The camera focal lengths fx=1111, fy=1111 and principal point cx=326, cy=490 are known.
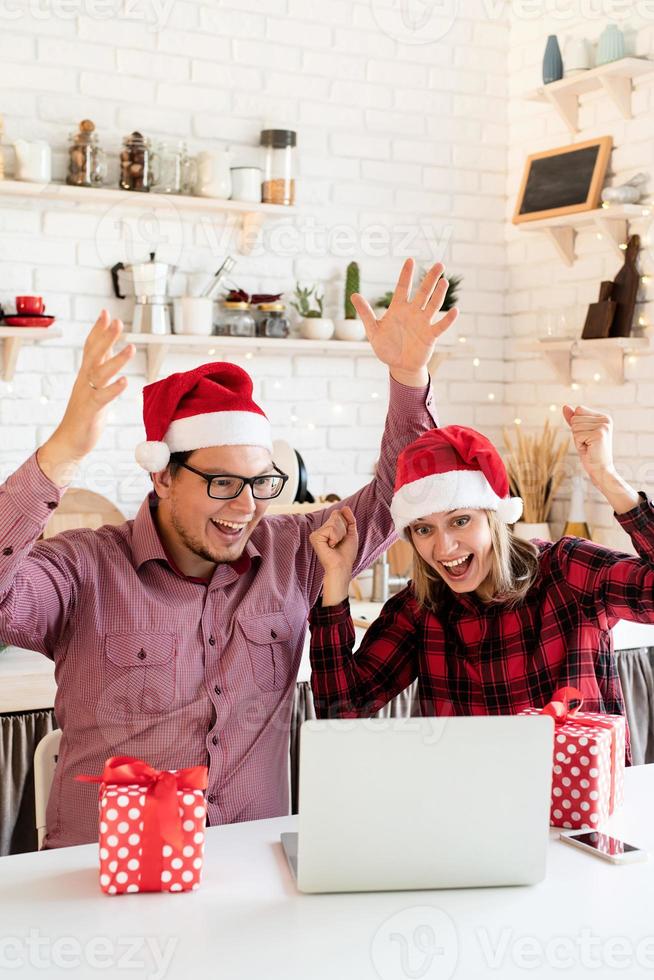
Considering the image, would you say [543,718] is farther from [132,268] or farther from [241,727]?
[132,268]

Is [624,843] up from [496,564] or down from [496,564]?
down

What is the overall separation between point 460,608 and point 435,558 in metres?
0.12

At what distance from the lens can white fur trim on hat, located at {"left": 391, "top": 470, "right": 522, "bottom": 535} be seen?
1.87 m

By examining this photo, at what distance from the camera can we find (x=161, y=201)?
3561 millimetres

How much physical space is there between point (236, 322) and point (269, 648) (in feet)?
6.66

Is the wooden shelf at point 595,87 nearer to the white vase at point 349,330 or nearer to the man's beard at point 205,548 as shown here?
the white vase at point 349,330

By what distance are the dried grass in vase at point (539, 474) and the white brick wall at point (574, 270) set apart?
→ 0.18 ft

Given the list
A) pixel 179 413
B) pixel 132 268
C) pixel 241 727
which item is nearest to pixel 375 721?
pixel 241 727

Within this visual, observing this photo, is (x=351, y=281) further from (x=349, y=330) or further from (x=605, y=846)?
(x=605, y=846)

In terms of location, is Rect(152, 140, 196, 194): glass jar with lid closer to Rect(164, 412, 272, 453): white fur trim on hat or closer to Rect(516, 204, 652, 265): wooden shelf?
Rect(516, 204, 652, 265): wooden shelf

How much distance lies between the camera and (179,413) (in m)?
1.94

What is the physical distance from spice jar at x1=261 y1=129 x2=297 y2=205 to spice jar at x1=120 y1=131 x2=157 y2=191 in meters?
0.42

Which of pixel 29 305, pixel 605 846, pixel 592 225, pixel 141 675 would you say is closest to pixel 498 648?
pixel 605 846

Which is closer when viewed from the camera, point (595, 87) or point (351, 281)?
point (595, 87)
